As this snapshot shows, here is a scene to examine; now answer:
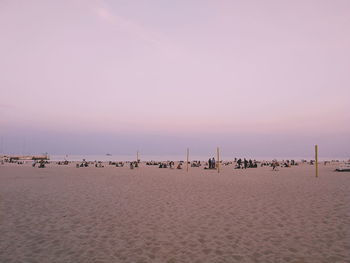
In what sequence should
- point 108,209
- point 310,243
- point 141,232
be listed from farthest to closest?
1. point 108,209
2. point 141,232
3. point 310,243

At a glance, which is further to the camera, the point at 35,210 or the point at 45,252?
the point at 35,210

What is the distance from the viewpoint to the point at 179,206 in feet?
39.8

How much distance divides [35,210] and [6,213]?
980 millimetres

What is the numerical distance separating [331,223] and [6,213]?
10904 millimetres

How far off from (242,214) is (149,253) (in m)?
4.99

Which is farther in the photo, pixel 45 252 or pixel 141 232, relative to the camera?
pixel 141 232

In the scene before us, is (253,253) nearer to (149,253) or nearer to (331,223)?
(149,253)

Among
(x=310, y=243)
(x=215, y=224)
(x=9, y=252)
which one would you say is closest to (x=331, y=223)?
(x=310, y=243)

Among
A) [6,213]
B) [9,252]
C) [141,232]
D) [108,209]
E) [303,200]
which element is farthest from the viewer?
[303,200]

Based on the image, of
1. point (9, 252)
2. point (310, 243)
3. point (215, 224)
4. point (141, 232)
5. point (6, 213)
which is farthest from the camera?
point (6, 213)

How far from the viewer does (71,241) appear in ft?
24.1

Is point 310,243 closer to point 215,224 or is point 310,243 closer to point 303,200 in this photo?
point 215,224

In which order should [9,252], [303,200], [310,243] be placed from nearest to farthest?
[9,252]
[310,243]
[303,200]

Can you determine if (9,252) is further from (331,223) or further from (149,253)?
(331,223)
